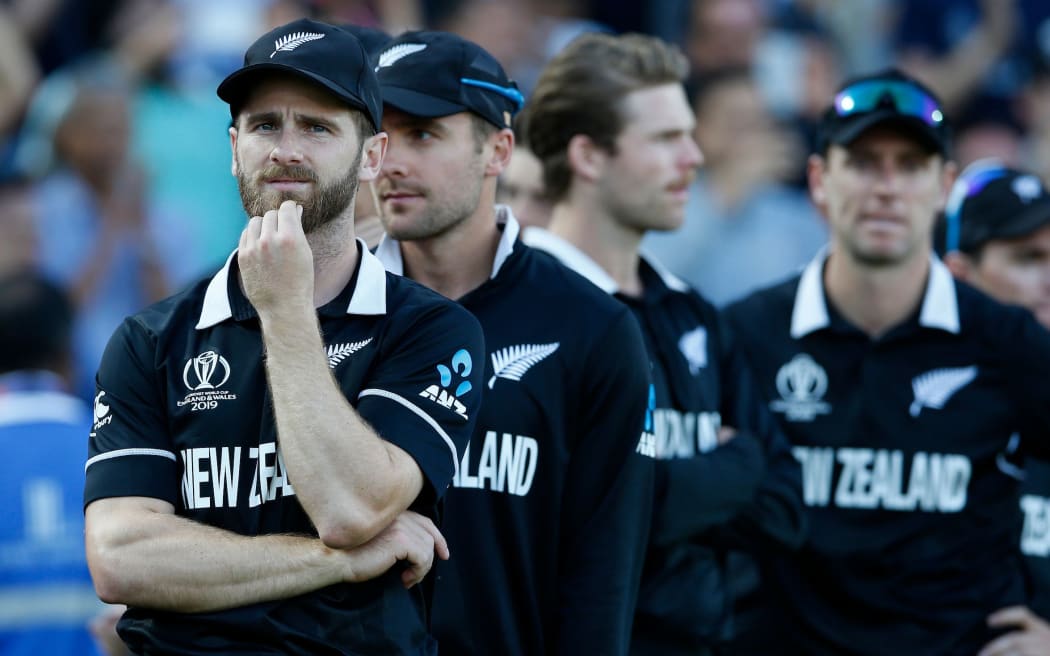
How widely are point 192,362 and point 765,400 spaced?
2477 mm

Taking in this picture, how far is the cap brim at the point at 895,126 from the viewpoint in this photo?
5262 mm

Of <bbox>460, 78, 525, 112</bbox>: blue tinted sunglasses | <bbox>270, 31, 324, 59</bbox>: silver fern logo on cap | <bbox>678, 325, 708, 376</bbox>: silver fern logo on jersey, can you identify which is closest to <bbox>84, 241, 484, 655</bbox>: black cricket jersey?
<bbox>270, 31, 324, 59</bbox>: silver fern logo on cap

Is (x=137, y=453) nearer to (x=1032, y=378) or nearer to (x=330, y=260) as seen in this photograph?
(x=330, y=260)

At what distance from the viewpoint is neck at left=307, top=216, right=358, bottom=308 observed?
131 inches

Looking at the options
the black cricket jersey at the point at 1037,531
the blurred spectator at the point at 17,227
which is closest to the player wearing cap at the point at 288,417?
the black cricket jersey at the point at 1037,531

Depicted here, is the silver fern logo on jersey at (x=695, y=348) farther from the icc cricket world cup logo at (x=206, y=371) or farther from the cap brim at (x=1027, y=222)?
the icc cricket world cup logo at (x=206, y=371)

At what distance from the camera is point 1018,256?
237 inches

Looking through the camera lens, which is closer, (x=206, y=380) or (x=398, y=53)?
(x=206, y=380)

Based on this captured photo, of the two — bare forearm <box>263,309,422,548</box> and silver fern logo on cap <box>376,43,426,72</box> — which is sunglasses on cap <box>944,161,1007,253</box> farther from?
bare forearm <box>263,309,422,548</box>

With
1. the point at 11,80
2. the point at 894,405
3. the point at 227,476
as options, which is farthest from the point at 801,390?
the point at 11,80

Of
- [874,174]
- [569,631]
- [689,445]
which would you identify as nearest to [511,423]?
[569,631]

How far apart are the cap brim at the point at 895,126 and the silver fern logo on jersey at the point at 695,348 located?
951mm

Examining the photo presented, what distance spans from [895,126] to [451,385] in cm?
259

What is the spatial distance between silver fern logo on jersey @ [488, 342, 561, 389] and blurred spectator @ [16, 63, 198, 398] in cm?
455
